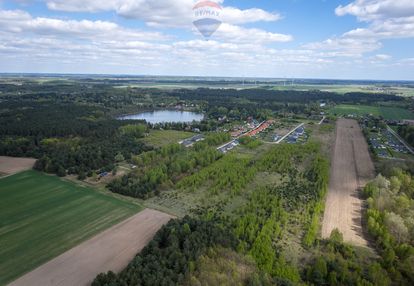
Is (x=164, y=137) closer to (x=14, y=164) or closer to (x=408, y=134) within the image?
(x=14, y=164)

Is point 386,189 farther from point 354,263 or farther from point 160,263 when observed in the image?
point 160,263

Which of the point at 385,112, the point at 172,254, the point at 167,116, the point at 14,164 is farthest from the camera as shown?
the point at 385,112

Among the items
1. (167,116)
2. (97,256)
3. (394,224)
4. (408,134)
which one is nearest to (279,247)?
(394,224)

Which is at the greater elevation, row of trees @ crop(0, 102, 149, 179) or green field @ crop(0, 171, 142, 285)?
row of trees @ crop(0, 102, 149, 179)

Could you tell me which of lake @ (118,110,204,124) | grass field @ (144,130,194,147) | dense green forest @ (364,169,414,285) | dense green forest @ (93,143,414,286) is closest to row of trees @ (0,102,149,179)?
grass field @ (144,130,194,147)

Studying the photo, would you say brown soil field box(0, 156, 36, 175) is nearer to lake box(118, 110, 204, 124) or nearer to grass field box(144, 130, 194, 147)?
grass field box(144, 130, 194, 147)

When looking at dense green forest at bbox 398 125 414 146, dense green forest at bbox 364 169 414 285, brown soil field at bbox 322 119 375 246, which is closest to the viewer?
dense green forest at bbox 364 169 414 285

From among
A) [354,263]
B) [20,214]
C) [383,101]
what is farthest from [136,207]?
[383,101]
